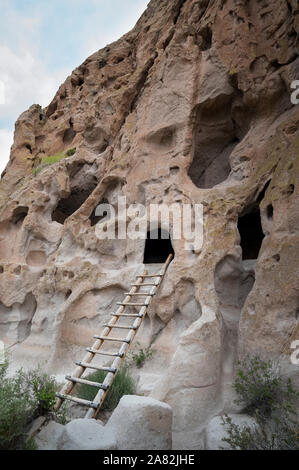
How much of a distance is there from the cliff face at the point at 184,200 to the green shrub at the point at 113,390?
0.29 metres

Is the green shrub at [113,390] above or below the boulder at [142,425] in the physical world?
below

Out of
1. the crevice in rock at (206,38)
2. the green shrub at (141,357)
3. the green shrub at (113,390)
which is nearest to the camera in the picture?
the green shrub at (113,390)

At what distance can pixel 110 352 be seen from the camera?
451 centimetres

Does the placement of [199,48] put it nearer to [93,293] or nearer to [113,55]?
[113,55]

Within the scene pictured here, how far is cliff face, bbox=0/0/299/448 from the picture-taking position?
4.00 meters

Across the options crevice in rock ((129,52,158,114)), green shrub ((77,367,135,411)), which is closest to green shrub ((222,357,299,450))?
green shrub ((77,367,135,411))

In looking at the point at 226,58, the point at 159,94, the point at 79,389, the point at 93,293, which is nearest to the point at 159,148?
the point at 159,94

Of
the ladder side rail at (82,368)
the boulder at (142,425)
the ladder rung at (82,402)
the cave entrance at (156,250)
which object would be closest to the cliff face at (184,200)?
the ladder side rail at (82,368)

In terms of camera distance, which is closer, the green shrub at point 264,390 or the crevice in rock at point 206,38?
the green shrub at point 264,390

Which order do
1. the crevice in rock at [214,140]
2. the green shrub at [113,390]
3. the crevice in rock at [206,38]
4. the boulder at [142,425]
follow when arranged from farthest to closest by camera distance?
the crevice in rock at [206,38]
the crevice in rock at [214,140]
the green shrub at [113,390]
the boulder at [142,425]

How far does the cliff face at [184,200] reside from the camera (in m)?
4.00

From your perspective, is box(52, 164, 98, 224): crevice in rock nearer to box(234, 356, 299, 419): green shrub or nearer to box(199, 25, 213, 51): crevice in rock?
box(199, 25, 213, 51): crevice in rock

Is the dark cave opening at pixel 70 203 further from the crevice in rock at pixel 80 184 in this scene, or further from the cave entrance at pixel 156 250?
the cave entrance at pixel 156 250
